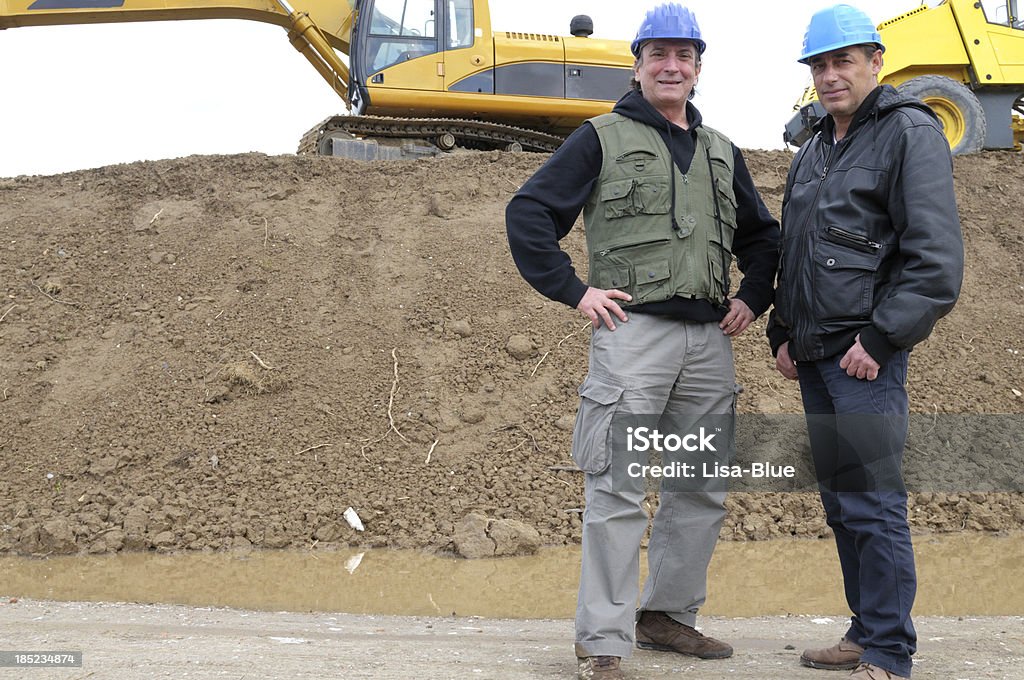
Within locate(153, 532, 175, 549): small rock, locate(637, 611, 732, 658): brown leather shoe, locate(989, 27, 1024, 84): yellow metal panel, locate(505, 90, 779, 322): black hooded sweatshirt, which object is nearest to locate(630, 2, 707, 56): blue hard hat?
locate(505, 90, 779, 322): black hooded sweatshirt

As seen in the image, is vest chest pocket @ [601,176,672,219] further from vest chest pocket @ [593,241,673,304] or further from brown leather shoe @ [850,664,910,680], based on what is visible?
brown leather shoe @ [850,664,910,680]

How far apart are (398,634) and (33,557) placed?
333 centimetres

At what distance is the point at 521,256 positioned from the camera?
323 cm

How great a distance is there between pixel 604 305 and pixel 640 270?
0.17 metres

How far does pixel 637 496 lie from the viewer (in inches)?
119

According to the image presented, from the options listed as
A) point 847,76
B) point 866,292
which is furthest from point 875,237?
point 847,76

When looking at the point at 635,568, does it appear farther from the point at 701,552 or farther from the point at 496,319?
the point at 496,319

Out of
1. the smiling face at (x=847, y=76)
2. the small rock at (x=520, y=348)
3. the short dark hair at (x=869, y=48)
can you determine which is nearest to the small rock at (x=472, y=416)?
the small rock at (x=520, y=348)

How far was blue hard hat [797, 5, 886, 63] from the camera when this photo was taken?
2.96m

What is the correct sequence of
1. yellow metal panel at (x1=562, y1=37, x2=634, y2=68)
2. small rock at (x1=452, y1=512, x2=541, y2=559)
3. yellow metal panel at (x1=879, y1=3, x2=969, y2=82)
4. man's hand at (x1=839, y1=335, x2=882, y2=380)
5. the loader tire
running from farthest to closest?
yellow metal panel at (x1=562, y1=37, x2=634, y2=68)
yellow metal panel at (x1=879, y1=3, x2=969, y2=82)
the loader tire
small rock at (x1=452, y1=512, x2=541, y2=559)
man's hand at (x1=839, y1=335, x2=882, y2=380)

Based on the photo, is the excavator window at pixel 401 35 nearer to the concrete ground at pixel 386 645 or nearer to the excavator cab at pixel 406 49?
the excavator cab at pixel 406 49

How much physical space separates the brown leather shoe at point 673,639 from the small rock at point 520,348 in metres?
4.44

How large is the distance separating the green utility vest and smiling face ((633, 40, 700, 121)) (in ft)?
0.39

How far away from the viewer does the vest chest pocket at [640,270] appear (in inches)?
123
